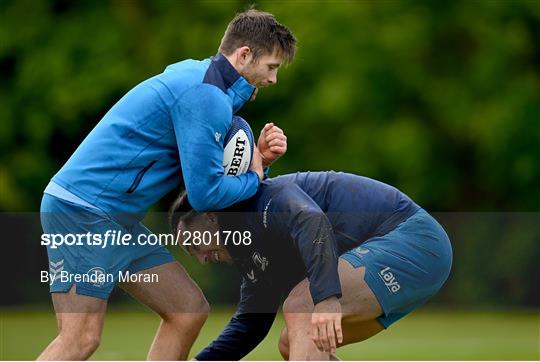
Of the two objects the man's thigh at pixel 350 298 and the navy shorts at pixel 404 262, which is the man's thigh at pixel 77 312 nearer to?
the man's thigh at pixel 350 298

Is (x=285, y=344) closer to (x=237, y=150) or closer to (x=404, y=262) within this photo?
(x=404, y=262)

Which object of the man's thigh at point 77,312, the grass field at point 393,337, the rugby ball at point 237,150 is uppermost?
the rugby ball at point 237,150

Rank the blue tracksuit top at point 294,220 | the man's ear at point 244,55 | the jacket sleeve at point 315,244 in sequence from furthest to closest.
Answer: the man's ear at point 244,55 < the blue tracksuit top at point 294,220 < the jacket sleeve at point 315,244

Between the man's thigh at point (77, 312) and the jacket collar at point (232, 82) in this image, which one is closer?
the man's thigh at point (77, 312)

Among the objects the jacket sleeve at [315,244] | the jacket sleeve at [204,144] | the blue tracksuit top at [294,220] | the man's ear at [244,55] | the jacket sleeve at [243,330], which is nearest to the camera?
the jacket sleeve at [315,244]

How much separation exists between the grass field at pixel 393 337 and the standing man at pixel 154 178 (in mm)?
5011

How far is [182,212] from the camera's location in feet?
20.3

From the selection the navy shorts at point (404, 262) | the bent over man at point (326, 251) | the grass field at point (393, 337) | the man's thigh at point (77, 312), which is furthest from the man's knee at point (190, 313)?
the grass field at point (393, 337)

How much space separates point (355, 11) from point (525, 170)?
3.48 meters

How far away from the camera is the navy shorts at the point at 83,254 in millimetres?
5594

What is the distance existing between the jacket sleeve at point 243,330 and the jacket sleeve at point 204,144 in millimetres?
787

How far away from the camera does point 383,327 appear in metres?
6.00

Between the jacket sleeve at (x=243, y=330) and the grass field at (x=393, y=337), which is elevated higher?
the jacket sleeve at (x=243, y=330)

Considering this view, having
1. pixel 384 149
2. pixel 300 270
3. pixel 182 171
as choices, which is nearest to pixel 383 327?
pixel 300 270
